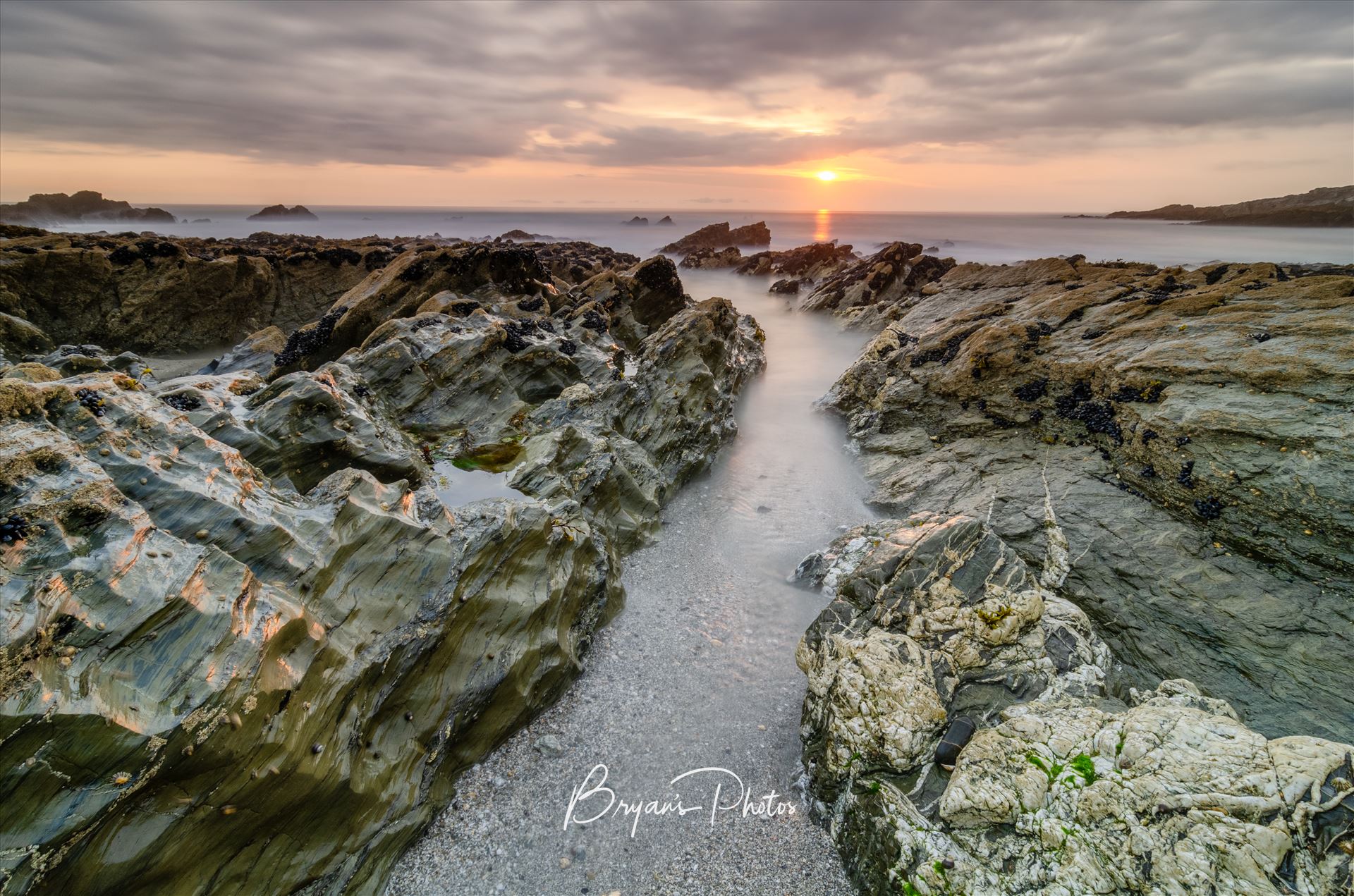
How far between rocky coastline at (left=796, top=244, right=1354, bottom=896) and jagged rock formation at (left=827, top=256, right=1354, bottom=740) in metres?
0.05

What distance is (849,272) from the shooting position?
162ft

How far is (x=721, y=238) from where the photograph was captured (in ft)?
443

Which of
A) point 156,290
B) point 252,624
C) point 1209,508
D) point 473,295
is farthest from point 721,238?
point 252,624

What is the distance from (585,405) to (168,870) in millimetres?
13065

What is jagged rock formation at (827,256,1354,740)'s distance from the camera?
27.9ft

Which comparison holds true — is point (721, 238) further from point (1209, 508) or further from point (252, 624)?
point (252, 624)

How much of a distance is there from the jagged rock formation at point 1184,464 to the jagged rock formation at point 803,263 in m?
52.0

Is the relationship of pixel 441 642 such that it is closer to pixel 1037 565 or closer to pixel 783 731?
pixel 783 731

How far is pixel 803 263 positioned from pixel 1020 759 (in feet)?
245

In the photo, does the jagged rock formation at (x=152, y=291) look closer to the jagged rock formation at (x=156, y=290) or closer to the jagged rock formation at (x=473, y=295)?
the jagged rock formation at (x=156, y=290)

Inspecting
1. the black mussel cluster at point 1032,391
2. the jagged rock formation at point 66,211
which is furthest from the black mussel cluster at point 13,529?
the jagged rock formation at point 66,211

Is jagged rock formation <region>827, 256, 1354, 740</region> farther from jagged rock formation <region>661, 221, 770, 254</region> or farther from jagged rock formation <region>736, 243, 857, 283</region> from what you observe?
jagged rock formation <region>661, 221, 770, 254</region>

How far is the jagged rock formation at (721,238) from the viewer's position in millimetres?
119719

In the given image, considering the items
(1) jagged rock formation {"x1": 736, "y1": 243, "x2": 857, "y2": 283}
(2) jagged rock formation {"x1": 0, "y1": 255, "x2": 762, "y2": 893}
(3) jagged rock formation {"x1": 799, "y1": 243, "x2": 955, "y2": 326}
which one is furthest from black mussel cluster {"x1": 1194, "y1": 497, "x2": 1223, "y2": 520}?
(1) jagged rock formation {"x1": 736, "y1": 243, "x2": 857, "y2": 283}
